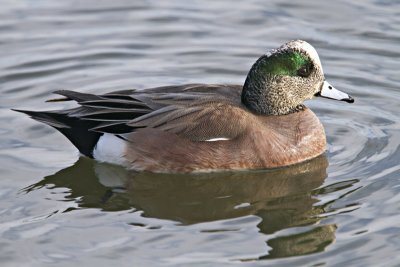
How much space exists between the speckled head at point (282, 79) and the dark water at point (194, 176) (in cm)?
58

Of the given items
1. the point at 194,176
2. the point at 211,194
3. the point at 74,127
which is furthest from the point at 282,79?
the point at 74,127

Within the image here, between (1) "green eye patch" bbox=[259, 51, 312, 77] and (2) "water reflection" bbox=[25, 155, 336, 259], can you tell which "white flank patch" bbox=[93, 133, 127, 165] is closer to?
(2) "water reflection" bbox=[25, 155, 336, 259]

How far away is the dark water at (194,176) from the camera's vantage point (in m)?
6.65

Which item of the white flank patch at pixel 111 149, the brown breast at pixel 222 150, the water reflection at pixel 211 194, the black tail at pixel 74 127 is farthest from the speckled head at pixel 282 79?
the black tail at pixel 74 127

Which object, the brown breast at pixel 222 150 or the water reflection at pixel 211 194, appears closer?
the water reflection at pixel 211 194

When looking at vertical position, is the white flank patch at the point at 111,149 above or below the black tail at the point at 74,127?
below

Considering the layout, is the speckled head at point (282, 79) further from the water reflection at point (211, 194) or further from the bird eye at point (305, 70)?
the water reflection at point (211, 194)

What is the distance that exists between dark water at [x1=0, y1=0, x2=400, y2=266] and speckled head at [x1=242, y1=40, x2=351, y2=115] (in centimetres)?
58

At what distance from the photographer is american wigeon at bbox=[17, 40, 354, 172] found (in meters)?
7.87

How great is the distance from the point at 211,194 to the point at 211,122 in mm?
600

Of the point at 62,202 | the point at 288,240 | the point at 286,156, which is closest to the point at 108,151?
the point at 62,202

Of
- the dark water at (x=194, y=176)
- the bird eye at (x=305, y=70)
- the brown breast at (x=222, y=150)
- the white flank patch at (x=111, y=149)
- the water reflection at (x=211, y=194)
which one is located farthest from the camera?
the bird eye at (x=305, y=70)

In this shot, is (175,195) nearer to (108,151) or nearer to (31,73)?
(108,151)

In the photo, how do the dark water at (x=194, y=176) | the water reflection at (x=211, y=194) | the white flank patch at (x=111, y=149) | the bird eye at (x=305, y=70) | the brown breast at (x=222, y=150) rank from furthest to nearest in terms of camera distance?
the bird eye at (x=305, y=70)
the white flank patch at (x=111, y=149)
the brown breast at (x=222, y=150)
the water reflection at (x=211, y=194)
the dark water at (x=194, y=176)
